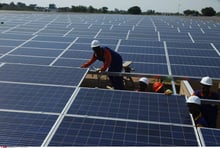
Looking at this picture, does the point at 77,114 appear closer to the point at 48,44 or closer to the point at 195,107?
the point at 195,107

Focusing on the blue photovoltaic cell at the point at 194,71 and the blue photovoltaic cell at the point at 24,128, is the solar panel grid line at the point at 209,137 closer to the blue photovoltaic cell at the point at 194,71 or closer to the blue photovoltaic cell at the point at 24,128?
the blue photovoltaic cell at the point at 24,128

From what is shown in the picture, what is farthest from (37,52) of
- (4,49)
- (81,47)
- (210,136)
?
(210,136)

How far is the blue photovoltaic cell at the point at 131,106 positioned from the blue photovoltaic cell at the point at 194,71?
3.86 metres

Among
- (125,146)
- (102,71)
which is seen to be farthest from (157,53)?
(125,146)

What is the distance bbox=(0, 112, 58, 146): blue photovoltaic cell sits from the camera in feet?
17.1

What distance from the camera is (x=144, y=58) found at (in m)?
12.9

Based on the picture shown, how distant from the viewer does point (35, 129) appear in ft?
18.2

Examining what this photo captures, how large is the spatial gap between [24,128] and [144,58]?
8.01 meters

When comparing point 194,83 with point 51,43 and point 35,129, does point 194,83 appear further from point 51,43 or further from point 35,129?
point 51,43

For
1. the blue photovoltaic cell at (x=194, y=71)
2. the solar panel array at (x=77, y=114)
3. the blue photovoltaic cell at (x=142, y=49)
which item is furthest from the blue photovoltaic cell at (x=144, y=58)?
the solar panel array at (x=77, y=114)

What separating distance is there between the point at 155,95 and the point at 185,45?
9847 millimetres

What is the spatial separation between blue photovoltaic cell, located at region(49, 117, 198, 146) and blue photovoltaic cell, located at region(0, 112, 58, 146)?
25cm

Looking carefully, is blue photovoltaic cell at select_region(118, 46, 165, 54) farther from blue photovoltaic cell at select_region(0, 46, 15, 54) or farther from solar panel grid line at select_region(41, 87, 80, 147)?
solar panel grid line at select_region(41, 87, 80, 147)

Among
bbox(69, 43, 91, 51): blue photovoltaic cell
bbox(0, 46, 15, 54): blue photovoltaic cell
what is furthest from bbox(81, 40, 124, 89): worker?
bbox(0, 46, 15, 54): blue photovoltaic cell
